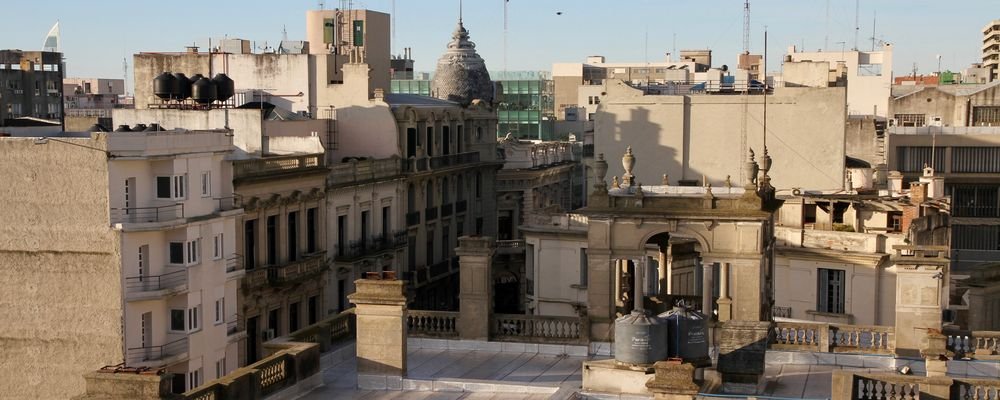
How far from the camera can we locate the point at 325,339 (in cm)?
3178

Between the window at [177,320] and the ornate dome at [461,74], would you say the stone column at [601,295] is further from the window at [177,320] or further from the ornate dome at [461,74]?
the ornate dome at [461,74]

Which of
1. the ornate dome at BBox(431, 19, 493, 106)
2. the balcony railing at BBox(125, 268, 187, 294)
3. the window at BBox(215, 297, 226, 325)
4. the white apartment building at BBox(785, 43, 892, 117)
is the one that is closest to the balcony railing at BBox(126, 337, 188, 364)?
the balcony railing at BBox(125, 268, 187, 294)

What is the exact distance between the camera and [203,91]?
214 feet

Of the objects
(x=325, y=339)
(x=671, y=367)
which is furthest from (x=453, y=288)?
(x=671, y=367)

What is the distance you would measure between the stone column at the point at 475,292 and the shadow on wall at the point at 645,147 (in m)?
34.2

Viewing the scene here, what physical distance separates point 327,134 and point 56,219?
2494 cm

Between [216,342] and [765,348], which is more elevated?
[765,348]

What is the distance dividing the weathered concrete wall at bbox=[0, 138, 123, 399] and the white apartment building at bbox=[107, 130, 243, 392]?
50cm

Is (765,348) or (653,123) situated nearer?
(765,348)

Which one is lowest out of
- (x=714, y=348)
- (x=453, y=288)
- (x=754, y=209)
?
(x=453, y=288)

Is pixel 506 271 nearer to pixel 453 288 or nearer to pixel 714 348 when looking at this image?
pixel 453 288

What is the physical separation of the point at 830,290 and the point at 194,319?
2173 centimetres

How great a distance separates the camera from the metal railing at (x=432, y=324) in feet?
111

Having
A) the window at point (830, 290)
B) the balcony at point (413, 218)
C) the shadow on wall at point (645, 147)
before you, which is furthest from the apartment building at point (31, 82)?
the window at point (830, 290)
